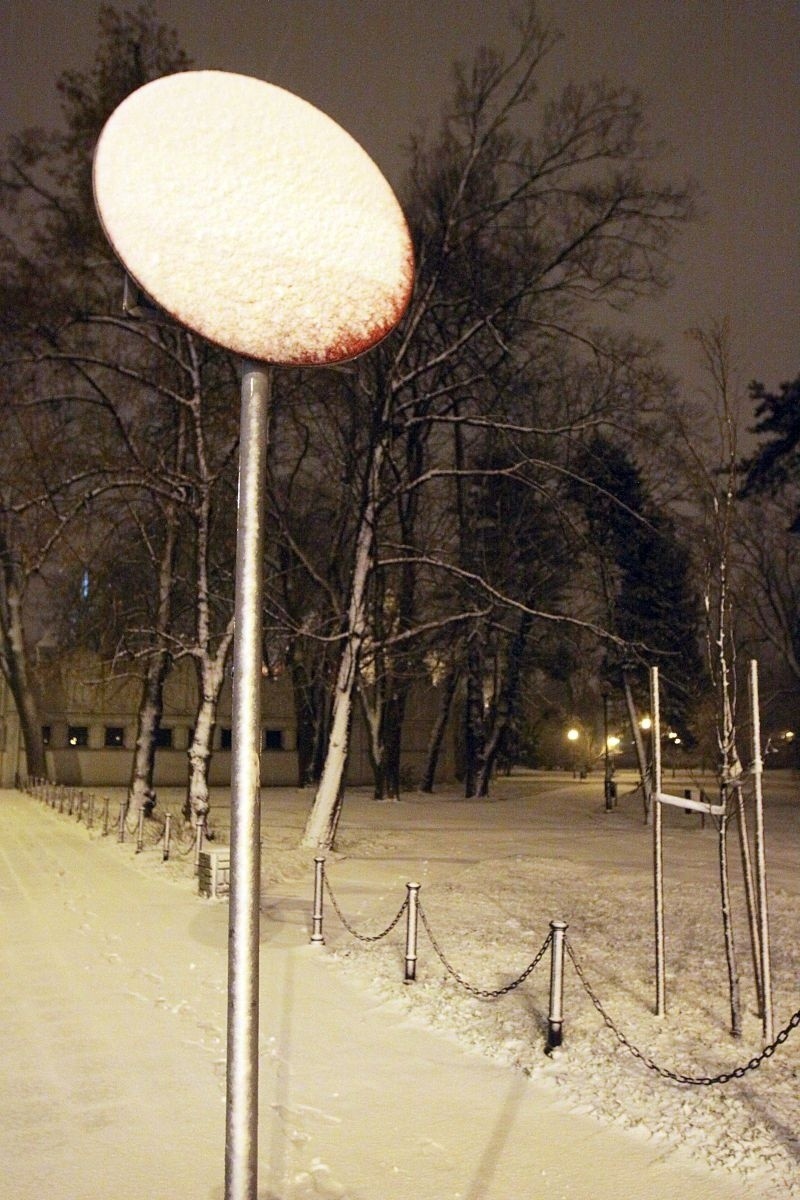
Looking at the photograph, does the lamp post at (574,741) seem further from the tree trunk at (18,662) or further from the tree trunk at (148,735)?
the tree trunk at (148,735)

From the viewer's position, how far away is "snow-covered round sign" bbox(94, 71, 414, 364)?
2887mm

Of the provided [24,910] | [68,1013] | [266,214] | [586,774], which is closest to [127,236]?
[266,214]

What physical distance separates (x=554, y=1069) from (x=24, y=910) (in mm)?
8653

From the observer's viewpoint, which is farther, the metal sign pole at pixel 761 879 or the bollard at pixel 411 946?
the bollard at pixel 411 946

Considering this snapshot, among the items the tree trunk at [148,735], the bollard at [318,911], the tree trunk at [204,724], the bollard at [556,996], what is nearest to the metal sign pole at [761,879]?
the bollard at [556,996]

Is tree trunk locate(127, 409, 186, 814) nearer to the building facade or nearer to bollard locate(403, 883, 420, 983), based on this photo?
bollard locate(403, 883, 420, 983)

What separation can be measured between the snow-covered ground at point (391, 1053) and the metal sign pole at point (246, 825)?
267cm

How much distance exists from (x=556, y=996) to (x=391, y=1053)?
1256mm

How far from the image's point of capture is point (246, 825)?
289 cm

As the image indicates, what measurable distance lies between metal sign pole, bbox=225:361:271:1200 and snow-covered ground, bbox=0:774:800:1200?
2.67 m

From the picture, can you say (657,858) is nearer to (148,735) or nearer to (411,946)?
(411,946)

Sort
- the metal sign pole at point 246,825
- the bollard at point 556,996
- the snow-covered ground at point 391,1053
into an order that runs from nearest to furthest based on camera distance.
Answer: the metal sign pole at point 246,825 → the snow-covered ground at point 391,1053 → the bollard at point 556,996

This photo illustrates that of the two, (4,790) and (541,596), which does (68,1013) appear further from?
(4,790)

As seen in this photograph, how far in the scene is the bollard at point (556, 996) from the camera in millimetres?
7695
